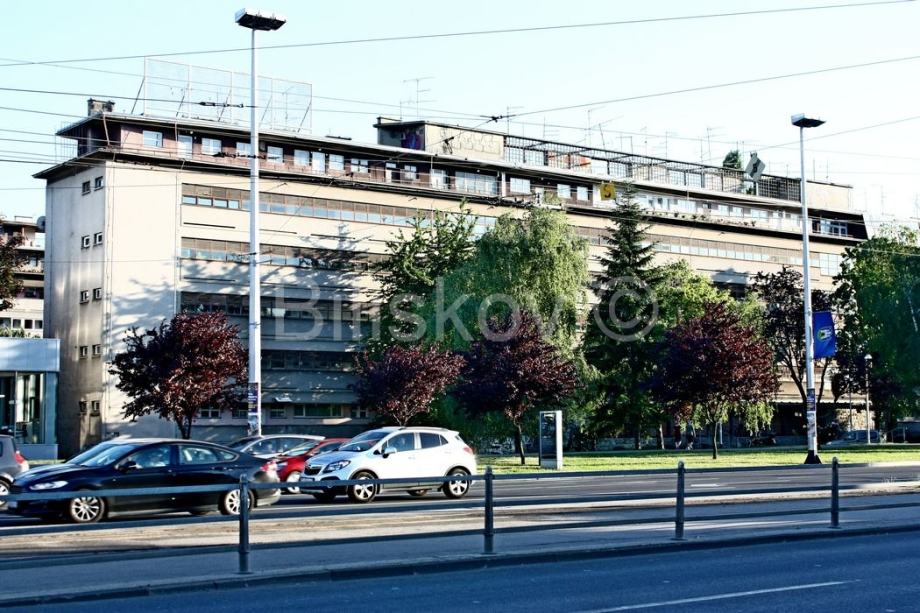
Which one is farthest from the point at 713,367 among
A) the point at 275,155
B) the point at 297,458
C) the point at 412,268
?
the point at 275,155

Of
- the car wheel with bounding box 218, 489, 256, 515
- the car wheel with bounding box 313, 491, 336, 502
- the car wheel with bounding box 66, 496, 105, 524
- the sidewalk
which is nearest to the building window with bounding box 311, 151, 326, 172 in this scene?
the car wheel with bounding box 313, 491, 336, 502

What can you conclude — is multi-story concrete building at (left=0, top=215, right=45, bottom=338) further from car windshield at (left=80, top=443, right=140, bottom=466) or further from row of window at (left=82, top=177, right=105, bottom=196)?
car windshield at (left=80, top=443, right=140, bottom=466)

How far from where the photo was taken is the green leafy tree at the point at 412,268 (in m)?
68.7

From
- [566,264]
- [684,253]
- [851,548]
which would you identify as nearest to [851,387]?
[684,253]

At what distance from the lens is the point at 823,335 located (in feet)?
146

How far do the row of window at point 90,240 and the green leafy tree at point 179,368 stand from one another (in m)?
19.4

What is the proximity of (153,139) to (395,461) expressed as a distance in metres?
45.7

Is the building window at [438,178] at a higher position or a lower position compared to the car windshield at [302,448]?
higher

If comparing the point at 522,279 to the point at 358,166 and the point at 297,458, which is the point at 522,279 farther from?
the point at 297,458

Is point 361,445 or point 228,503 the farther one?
point 361,445

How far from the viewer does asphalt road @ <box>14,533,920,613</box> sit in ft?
36.8

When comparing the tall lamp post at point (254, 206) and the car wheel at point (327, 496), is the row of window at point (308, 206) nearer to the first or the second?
the tall lamp post at point (254, 206)

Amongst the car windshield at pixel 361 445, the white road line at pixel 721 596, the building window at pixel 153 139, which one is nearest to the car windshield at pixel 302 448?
the car windshield at pixel 361 445

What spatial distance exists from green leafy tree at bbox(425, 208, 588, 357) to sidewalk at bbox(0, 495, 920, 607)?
4011 cm
